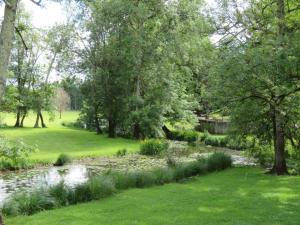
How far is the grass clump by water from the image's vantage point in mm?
10164

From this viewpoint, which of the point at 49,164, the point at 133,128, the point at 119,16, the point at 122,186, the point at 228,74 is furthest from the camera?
the point at 133,128

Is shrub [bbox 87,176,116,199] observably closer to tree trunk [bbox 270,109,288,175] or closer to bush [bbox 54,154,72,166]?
tree trunk [bbox 270,109,288,175]

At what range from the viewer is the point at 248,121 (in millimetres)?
17594

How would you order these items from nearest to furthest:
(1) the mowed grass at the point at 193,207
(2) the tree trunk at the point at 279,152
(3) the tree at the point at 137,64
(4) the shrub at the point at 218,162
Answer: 1. (1) the mowed grass at the point at 193,207
2. (2) the tree trunk at the point at 279,152
3. (4) the shrub at the point at 218,162
4. (3) the tree at the point at 137,64

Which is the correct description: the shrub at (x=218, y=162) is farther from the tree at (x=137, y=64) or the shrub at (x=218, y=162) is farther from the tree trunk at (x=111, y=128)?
the tree trunk at (x=111, y=128)

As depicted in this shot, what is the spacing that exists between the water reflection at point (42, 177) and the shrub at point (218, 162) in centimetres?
600

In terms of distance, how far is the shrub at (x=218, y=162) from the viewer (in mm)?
17578

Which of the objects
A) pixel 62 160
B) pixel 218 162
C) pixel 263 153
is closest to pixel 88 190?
pixel 218 162

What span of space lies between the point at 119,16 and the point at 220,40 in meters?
18.0

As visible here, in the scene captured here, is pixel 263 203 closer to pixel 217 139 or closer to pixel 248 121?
pixel 248 121

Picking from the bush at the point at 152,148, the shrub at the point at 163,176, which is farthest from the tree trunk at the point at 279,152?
the bush at the point at 152,148

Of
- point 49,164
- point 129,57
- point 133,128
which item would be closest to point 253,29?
point 49,164

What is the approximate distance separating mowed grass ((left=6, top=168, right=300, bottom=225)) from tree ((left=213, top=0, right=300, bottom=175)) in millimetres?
3453

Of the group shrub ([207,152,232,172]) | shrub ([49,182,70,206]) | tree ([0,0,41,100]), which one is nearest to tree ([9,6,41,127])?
shrub ([207,152,232,172])
